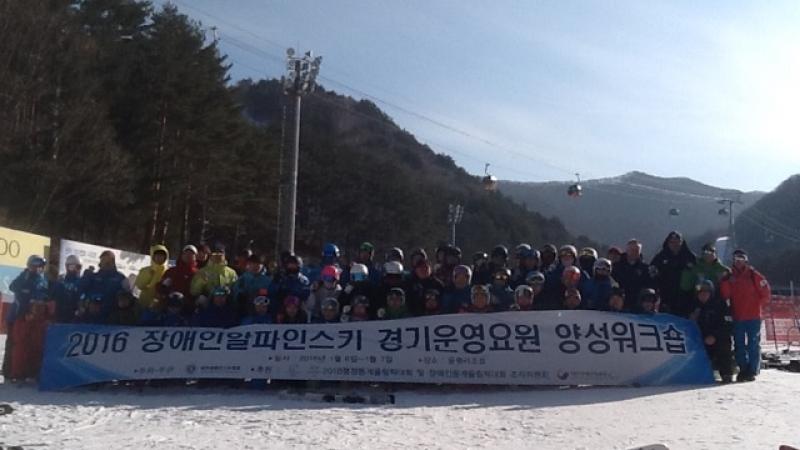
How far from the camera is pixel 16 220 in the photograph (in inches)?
1221

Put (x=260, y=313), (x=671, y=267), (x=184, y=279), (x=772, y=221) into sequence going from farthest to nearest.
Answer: (x=772, y=221) < (x=671, y=267) < (x=184, y=279) < (x=260, y=313)

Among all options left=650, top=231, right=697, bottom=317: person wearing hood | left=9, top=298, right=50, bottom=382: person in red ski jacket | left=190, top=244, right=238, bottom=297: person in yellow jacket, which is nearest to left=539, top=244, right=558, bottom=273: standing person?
left=650, top=231, right=697, bottom=317: person wearing hood

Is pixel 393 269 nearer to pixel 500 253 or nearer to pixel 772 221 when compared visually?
pixel 500 253

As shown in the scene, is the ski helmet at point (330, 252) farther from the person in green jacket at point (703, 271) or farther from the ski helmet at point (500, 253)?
the person in green jacket at point (703, 271)

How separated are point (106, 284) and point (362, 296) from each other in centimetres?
352

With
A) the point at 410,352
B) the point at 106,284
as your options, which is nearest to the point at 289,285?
the point at 410,352

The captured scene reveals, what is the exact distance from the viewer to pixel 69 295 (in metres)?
11.2

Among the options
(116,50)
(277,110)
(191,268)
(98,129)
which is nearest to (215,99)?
(116,50)

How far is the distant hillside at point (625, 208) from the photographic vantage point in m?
141

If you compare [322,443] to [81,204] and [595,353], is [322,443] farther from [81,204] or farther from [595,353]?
[81,204]

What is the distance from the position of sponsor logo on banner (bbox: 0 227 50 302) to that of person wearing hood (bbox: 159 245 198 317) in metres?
8.09

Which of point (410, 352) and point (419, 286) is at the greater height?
point (419, 286)

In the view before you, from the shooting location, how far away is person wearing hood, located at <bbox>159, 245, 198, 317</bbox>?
1124 centimetres

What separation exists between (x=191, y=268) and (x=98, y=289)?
127 centimetres
